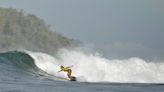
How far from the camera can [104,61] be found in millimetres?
50094

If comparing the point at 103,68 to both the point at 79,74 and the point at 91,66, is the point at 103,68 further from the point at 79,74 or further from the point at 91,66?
the point at 79,74

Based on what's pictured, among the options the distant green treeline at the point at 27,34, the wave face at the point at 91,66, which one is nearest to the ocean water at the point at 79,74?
the wave face at the point at 91,66

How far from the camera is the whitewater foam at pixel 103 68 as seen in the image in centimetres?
4575

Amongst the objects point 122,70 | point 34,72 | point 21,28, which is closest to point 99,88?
point 34,72

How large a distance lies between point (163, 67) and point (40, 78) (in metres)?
15.9

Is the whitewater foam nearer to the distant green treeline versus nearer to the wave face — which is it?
the wave face

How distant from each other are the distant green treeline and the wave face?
162 feet

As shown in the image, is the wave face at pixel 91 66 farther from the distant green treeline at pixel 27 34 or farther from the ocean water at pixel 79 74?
the distant green treeline at pixel 27 34

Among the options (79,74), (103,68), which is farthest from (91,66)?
(79,74)

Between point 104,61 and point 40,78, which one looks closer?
point 40,78

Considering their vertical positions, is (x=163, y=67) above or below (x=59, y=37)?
below

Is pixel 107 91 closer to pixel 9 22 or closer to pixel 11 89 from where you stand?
pixel 11 89

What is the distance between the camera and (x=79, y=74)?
4650 centimetres

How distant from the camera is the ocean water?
3397cm
